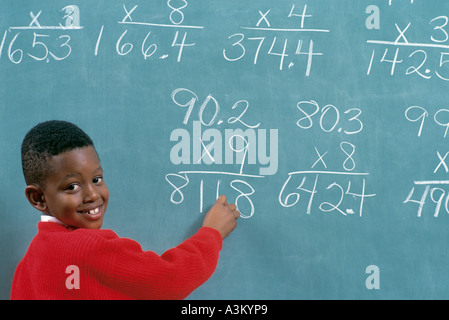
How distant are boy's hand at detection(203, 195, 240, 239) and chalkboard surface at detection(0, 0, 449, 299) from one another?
0.03m

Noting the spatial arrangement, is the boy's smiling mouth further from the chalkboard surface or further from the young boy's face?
the chalkboard surface

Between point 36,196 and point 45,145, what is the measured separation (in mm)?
113

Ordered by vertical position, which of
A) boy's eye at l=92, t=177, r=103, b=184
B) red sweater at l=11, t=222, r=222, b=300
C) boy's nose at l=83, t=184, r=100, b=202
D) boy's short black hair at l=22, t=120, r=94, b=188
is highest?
boy's short black hair at l=22, t=120, r=94, b=188

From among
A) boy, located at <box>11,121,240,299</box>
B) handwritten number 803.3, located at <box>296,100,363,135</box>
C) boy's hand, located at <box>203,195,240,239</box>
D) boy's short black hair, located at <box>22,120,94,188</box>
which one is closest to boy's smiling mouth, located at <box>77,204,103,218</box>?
boy, located at <box>11,121,240,299</box>

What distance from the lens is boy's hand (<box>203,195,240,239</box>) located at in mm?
1081

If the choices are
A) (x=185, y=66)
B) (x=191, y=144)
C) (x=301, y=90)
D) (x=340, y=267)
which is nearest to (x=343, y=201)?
(x=340, y=267)

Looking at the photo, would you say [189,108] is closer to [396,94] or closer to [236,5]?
[236,5]

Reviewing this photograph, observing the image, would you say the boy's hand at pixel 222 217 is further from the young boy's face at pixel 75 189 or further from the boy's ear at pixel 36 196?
the boy's ear at pixel 36 196

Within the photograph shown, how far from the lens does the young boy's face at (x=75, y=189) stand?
2.92 ft

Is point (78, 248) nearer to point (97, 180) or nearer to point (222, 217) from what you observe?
point (97, 180)

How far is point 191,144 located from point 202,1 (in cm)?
38

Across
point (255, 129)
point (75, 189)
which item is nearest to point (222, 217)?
point (255, 129)

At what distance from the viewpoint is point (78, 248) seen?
2.79 feet

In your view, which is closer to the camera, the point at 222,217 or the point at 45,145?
the point at 45,145
